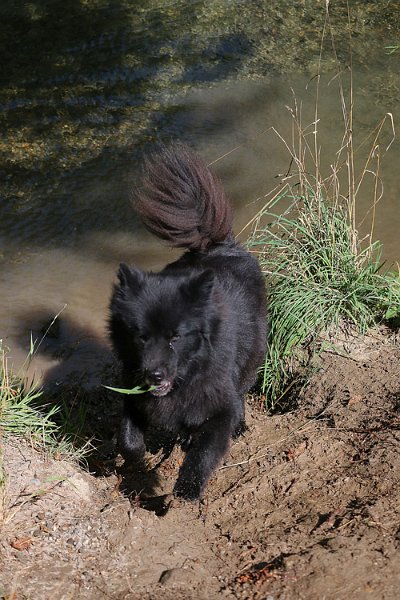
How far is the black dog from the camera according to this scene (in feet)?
13.0

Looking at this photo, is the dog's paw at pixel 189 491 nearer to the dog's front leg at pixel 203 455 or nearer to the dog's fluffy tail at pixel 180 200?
the dog's front leg at pixel 203 455

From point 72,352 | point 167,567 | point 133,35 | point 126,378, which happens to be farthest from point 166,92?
point 167,567

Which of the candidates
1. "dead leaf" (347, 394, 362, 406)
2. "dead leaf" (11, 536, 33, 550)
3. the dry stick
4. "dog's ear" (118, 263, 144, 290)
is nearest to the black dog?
"dog's ear" (118, 263, 144, 290)

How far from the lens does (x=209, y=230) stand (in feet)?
17.1

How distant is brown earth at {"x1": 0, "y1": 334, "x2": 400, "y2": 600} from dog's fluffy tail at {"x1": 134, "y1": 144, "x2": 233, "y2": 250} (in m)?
1.37

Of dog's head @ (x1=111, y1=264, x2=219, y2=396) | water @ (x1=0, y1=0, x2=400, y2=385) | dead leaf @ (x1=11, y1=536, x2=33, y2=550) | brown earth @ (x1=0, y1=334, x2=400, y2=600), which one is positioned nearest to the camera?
brown earth @ (x1=0, y1=334, x2=400, y2=600)

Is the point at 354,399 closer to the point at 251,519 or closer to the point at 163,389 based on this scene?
the point at 251,519

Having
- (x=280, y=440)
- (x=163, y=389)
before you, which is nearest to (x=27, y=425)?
(x=163, y=389)

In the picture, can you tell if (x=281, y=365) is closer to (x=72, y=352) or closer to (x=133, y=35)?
(x=72, y=352)

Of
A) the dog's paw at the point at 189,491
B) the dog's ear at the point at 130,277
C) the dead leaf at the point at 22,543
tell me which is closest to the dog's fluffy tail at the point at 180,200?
the dog's ear at the point at 130,277

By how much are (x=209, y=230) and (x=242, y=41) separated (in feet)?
21.6

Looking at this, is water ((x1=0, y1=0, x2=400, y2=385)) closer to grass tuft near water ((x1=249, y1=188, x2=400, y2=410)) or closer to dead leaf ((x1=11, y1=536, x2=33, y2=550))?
grass tuft near water ((x1=249, y1=188, x2=400, y2=410))

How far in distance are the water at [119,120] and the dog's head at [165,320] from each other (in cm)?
206

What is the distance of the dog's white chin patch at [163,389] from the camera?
4.04 meters
